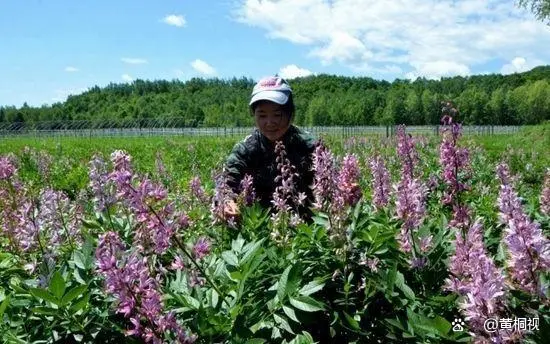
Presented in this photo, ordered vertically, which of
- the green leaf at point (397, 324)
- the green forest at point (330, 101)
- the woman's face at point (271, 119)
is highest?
the green forest at point (330, 101)

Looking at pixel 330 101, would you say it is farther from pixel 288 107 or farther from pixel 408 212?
pixel 408 212

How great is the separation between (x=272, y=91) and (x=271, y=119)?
21 cm

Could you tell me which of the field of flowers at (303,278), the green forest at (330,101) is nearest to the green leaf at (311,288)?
the field of flowers at (303,278)

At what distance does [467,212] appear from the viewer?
2.74 metres

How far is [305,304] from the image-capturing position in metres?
1.87

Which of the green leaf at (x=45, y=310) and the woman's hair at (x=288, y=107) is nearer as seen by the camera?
the green leaf at (x=45, y=310)

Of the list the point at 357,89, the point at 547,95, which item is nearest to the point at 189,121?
the point at 357,89

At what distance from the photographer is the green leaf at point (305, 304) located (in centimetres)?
185

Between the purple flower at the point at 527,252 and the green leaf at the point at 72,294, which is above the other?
the purple flower at the point at 527,252

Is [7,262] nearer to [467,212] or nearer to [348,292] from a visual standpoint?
[348,292]

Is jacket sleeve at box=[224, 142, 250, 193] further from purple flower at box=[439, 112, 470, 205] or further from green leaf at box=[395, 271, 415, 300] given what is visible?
green leaf at box=[395, 271, 415, 300]

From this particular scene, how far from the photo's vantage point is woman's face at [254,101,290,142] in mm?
4137

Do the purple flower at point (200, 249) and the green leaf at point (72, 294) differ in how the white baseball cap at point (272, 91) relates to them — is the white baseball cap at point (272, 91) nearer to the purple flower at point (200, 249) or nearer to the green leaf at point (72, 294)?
the purple flower at point (200, 249)

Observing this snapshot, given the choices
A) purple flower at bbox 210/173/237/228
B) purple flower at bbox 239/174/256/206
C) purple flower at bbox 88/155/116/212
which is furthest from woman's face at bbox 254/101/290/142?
purple flower at bbox 88/155/116/212
